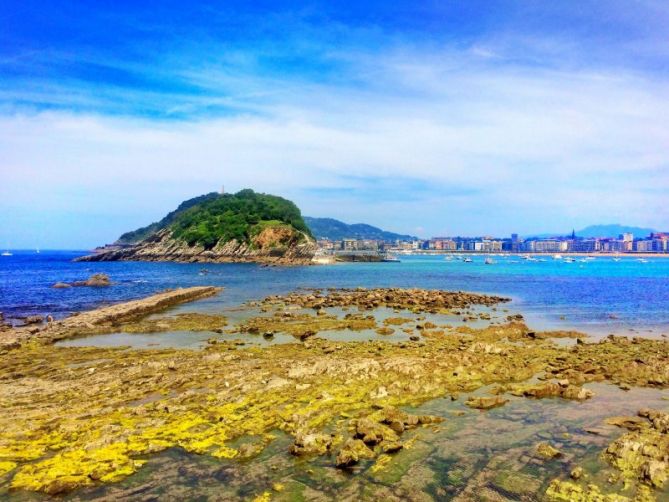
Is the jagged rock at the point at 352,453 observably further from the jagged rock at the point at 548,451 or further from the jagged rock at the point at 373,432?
the jagged rock at the point at 548,451

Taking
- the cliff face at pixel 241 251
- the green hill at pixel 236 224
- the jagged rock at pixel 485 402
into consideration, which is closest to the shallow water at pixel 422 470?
the jagged rock at pixel 485 402

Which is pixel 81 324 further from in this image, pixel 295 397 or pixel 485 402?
pixel 485 402

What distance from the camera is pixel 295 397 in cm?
1560

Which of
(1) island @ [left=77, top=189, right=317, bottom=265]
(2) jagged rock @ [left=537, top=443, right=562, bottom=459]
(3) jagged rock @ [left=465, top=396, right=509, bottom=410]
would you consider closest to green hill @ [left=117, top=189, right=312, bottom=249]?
(1) island @ [left=77, top=189, right=317, bottom=265]

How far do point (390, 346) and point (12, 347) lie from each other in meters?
20.2

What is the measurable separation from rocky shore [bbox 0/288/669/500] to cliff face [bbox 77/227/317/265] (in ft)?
435

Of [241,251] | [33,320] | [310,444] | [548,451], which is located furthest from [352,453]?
[241,251]

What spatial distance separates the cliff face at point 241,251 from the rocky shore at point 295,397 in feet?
435

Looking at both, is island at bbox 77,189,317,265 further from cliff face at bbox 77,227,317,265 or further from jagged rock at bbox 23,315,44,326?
jagged rock at bbox 23,315,44,326

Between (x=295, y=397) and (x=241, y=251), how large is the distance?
510ft

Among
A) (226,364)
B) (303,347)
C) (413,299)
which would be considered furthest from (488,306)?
(226,364)

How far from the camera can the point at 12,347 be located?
78.2 ft

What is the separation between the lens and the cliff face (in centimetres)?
16275

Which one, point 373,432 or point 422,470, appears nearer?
point 422,470
